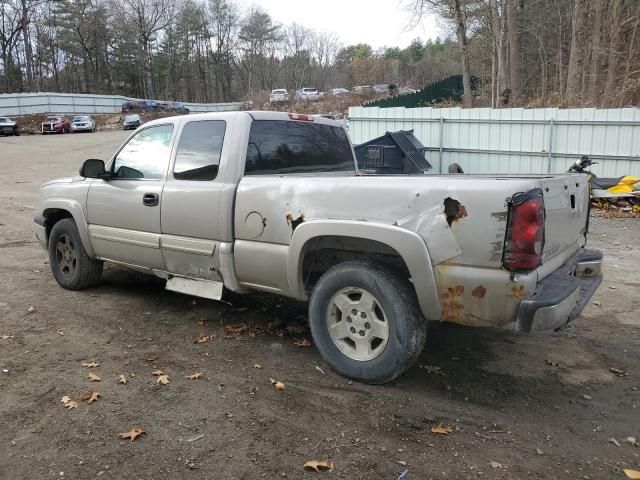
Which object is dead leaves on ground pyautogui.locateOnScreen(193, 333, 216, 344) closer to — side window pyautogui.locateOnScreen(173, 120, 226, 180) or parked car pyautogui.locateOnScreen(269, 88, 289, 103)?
side window pyautogui.locateOnScreen(173, 120, 226, 180)

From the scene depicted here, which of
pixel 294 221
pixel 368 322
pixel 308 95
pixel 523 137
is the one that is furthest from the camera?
pixel 308 95

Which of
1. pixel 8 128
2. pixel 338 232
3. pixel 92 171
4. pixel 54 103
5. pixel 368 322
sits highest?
pixel 54 103

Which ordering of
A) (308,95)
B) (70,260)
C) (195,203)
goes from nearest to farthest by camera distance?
(195,203)
(70,260)
(308,95)

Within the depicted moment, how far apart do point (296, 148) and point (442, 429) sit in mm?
2706

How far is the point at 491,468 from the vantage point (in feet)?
9.46

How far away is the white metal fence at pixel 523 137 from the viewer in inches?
479

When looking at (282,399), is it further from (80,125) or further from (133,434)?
(80,125)

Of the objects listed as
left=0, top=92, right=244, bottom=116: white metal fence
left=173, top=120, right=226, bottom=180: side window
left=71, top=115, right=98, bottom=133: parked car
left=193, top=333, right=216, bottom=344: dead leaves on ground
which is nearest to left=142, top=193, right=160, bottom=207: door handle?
left=173, top=120, right=226, bottom=180: side window

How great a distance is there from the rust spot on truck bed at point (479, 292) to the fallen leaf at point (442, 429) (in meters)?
0.80

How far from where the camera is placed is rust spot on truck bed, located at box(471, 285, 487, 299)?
10.6 feet

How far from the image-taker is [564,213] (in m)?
3.68

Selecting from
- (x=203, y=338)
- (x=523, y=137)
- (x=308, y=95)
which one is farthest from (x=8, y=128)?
(x=203, y=338)

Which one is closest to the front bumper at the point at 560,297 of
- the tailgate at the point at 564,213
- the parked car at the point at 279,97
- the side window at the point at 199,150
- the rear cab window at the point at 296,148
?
the tailgate at the point at 564,213

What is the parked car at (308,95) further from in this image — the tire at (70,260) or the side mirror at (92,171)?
the side mirror at (92,171)
